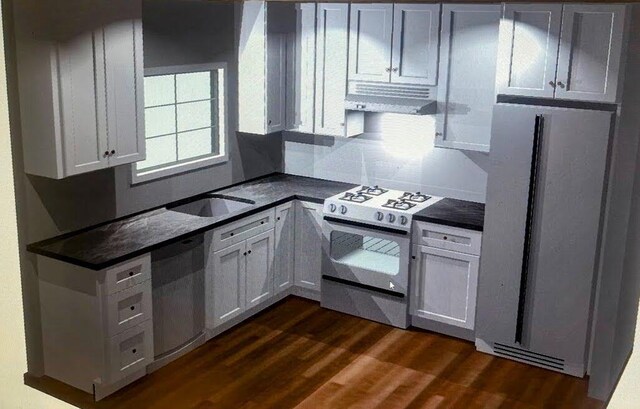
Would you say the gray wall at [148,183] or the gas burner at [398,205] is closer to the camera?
the gray wall at [148,183]

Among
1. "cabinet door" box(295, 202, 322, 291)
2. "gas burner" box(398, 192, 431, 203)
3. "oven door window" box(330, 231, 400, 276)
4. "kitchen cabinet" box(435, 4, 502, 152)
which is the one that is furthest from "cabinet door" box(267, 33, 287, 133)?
"kitchen cabinet" box(435, 4, 502, 152)

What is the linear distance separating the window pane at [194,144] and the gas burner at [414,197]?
62.4 inches

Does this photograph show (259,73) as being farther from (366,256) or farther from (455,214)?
(455,214)

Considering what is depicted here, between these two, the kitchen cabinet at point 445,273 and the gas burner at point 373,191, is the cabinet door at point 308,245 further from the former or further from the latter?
the kitchen cabinet at point 445,273

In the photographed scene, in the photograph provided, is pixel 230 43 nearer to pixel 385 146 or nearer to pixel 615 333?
pixel 385 146

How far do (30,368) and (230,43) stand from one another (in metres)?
2.77

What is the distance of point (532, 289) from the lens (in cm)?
464

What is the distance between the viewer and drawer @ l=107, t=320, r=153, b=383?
4201mm

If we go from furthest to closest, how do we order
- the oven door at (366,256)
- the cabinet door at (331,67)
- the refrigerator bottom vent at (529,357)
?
the cabinet door at (331,67) < the oven door at (366,256) < the refrigerator bottom vent at (529,357)

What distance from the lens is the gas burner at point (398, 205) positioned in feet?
16.9

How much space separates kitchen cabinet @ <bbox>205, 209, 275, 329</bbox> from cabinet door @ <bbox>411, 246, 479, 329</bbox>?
1133mm

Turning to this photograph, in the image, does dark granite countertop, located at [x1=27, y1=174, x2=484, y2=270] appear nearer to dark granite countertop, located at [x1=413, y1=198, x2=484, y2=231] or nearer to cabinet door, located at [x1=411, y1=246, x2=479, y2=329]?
dark granite countertop, located at [x1=413, y1=198, x2=484, y2=231]

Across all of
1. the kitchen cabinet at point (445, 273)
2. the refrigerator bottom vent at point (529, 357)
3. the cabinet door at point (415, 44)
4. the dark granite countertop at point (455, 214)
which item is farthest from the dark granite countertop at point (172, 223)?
the cabinet door at point (415, 44)

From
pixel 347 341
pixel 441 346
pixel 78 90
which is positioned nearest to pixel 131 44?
pixel 78 90
